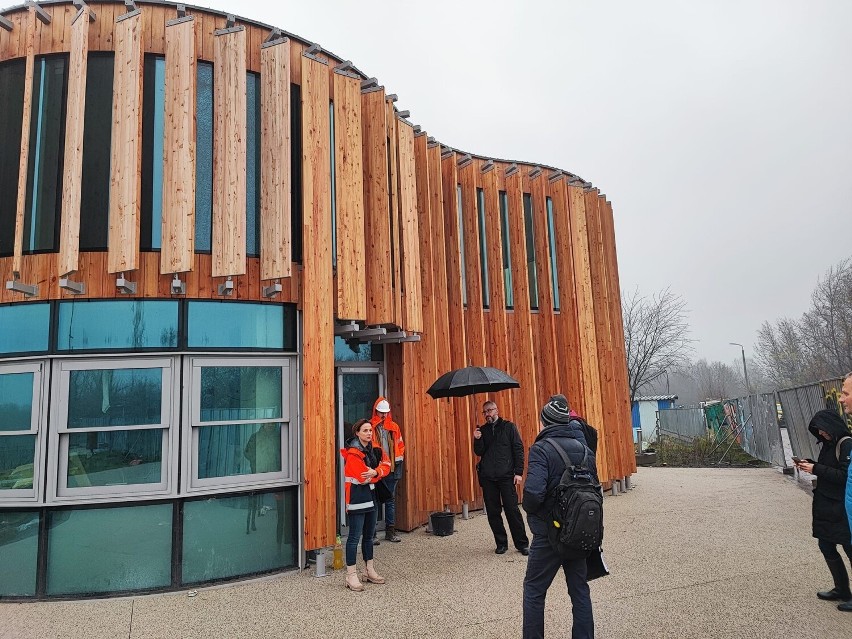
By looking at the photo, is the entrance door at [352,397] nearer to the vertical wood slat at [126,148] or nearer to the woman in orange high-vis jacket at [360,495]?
the woman in orange high-vis jacket at [360,495]

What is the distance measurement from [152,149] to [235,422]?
Answer: 3353 millimetres

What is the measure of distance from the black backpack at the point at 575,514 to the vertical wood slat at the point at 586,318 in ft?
24.8

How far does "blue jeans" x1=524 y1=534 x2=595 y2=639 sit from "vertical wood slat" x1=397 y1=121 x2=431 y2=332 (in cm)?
471

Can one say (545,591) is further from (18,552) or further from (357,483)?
(18,552)

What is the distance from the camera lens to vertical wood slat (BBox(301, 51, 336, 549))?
22.9ft

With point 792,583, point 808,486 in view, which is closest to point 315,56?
point 792,583

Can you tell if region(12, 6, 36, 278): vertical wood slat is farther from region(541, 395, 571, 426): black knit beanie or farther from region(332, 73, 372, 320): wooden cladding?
region(541, 395, 571, 426): black knit beanie

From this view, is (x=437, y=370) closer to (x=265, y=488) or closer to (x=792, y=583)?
(x=265, y=488)

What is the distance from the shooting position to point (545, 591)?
430cm

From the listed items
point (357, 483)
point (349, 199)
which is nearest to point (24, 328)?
point (349, 199)

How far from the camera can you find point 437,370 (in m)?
9.62

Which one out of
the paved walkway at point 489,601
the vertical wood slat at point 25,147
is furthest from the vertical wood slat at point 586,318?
the vertical wood slat at point 25,147

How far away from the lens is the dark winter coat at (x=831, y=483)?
199 inches

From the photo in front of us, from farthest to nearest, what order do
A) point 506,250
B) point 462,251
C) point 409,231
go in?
1. point 506,250
2. point 462,251
3. point 409,231
